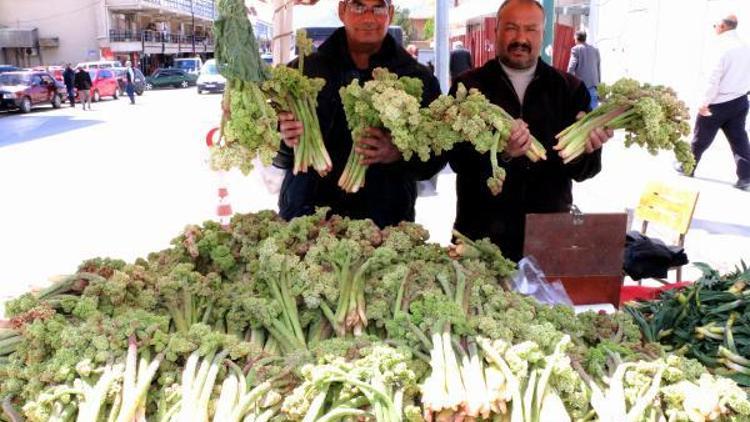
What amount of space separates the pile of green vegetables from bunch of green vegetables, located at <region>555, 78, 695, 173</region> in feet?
2.19

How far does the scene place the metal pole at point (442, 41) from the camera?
8883 mm

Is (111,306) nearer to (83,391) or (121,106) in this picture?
(83,391)

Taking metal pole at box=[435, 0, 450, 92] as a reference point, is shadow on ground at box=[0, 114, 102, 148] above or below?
below

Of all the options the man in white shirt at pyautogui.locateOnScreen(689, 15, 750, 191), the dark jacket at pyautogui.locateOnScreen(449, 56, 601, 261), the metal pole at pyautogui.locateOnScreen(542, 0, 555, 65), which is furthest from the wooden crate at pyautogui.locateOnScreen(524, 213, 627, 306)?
the man in white shirt at pyautogui.locateOnScreen(689, 15, 750, 191)

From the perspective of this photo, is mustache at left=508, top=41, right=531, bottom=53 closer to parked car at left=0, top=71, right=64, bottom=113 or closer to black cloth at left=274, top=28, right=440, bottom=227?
black cloth at left=274, top=28, right=440, bottom=227

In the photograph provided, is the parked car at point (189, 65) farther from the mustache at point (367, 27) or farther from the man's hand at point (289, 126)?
the man's hand at point (289, 126)

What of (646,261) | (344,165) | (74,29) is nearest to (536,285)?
(344,165)

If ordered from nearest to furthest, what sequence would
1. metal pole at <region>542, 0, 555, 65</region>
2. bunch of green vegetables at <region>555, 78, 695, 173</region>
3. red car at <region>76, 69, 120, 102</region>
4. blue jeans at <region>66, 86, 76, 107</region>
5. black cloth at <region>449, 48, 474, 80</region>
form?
1. bunch of green vegetables at <region>555, 78, 695, 173</region>
2. metal pole at <region>542, 0, 555, 65</region>
3. black cloth at <region>449, 48, 474, 80</region>
4. blue jeans at <region>66, 86, 76, 107</region>
5. red car at <region>76, 69, 120, 102</region>

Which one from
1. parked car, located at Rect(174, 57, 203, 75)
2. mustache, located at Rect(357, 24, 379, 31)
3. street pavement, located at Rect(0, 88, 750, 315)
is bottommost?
street pavement, located at Rect(0, 88, 750, 315)

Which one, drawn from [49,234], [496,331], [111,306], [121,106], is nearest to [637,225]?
[496,331]

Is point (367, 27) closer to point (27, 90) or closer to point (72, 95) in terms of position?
point (27, 90)

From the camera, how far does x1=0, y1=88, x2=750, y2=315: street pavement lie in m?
6.31

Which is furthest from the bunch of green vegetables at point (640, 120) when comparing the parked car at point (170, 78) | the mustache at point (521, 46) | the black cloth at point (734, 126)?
the parked car at point (170, 78)

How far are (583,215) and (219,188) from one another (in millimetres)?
4540
